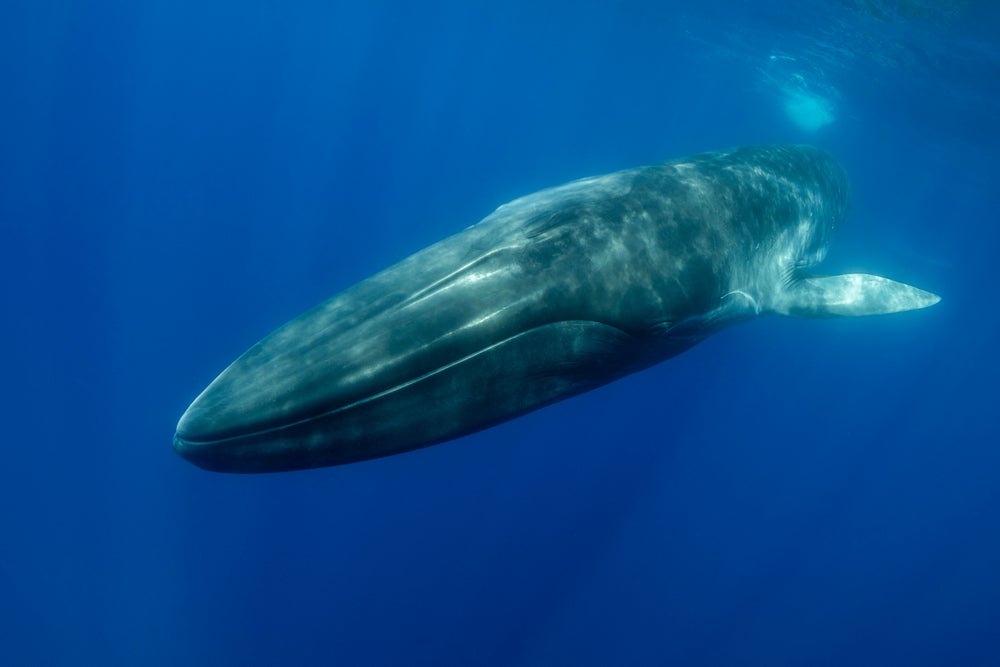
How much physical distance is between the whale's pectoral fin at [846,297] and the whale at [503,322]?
0.63 meters

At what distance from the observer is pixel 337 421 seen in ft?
11.8

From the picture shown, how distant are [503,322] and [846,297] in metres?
5.56

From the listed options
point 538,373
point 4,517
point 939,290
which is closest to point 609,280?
point 538,373

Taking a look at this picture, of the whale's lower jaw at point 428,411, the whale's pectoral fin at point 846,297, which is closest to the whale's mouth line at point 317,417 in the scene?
the whale's lower jaw at point 428,411

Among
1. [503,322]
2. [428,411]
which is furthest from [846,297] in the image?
[428,411]

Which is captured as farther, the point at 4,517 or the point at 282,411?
the point at 4,517

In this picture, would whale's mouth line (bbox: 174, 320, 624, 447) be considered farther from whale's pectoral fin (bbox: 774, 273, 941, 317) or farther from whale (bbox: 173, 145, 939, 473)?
whale's pectoral fin (bbox: 774, 273, 941, 317)

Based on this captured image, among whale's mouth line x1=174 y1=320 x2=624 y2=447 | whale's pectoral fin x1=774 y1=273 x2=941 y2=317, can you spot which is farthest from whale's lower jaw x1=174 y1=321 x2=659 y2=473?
whale's pectoral fin x1=774 y1=273 x2=941 y2=317

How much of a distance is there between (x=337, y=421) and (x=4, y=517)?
36.9m

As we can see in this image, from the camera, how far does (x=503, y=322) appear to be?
13.8 ft

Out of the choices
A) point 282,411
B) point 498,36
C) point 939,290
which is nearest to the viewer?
point 282,411

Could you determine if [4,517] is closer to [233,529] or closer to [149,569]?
[149,569]

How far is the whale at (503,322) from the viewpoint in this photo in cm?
358

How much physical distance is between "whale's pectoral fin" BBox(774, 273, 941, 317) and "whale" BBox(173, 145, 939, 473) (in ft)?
2.07
